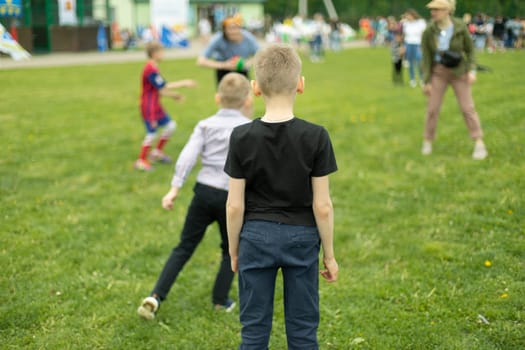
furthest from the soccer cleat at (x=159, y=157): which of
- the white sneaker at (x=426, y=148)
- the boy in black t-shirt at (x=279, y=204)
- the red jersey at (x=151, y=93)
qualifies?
the boy in black t-shirt at (x=279, y=204)

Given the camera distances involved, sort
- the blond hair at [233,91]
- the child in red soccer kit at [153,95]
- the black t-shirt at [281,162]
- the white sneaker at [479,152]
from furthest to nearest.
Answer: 1. the white sneaker at [479,152]
2. the child in red soccer kit at [153,95]
3. the blond hair at [233,91]
4. the black t-shirt at [281,162]

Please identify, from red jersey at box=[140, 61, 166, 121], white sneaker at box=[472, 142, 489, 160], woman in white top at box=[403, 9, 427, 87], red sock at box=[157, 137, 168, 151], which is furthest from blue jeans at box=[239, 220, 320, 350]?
woman in white top at box=[403, 9, 427, 87]

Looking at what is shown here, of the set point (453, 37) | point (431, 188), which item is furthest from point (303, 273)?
point (453, 37)

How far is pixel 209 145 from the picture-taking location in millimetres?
3875

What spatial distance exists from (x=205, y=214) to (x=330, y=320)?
1186mm

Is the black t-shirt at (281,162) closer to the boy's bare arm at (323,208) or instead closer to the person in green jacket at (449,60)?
the boy's bare arm at (323,208)

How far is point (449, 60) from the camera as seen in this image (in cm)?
751

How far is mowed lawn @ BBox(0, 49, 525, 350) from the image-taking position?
3.96 m

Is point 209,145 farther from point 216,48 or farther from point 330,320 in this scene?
point 216,48

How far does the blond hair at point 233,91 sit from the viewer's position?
3.80 metres

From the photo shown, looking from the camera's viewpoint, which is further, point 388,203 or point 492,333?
point 388,203

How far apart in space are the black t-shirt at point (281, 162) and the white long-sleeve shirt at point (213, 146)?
1.11 meters

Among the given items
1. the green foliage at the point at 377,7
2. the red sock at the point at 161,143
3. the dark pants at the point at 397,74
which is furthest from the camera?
the green foliage at the point at 377,7

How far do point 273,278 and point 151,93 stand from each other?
5570 millimetres
